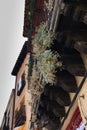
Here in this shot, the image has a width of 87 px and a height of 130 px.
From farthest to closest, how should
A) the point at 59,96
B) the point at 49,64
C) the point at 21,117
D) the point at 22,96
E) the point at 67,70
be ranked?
the point at 22,96 < the point at 21,117 < the point at 59,96 < the point at 49,64 < the point at 67,70

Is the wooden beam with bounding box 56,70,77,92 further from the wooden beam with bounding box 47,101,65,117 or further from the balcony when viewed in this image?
the balcony

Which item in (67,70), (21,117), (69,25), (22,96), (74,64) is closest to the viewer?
(69,25)

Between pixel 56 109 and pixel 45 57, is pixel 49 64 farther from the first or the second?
pixel 56 109

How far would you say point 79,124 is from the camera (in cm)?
884

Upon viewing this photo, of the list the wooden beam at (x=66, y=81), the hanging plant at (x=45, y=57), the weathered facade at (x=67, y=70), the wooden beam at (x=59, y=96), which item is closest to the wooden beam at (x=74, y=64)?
the weathered facade at (x=67, y=70)

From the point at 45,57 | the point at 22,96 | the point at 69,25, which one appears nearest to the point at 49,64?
the point at 45,57

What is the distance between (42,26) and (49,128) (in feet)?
7.85

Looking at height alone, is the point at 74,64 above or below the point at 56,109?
above

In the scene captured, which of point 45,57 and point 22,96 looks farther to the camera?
point 22,96

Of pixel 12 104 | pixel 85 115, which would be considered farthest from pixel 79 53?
pixel 12 104

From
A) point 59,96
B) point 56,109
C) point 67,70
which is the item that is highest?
point 67,70

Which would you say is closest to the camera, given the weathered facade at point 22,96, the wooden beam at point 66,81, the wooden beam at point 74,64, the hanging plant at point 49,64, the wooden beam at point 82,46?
the wooden beam at point 82,46

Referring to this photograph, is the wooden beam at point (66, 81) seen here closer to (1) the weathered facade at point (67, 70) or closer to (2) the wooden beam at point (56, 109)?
(1) the weathered facade at point (67, 70)

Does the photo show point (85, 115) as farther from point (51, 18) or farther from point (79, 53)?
point (51, 18)
